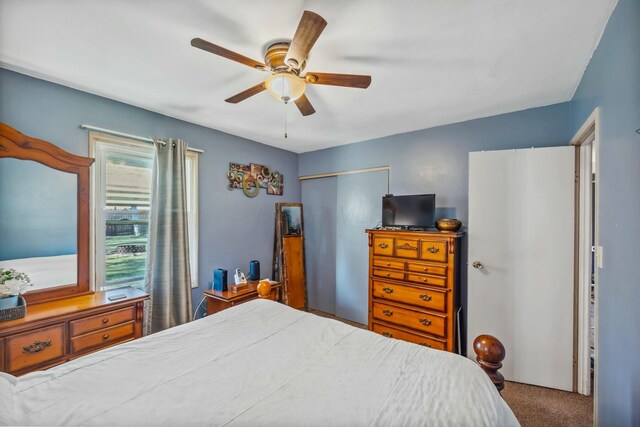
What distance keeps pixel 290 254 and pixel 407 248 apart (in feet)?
5.91

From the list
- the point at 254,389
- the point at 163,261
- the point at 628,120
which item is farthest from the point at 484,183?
the point at 163,261

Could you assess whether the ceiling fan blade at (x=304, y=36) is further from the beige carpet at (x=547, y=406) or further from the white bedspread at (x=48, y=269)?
the beige carpet at (x=547, y=406)

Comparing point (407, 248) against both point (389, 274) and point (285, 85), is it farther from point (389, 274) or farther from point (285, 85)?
point (285, 85)

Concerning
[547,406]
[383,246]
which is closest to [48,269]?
[383,246]

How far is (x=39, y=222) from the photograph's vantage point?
1908mm

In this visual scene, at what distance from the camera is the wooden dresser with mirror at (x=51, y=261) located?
1640 mm

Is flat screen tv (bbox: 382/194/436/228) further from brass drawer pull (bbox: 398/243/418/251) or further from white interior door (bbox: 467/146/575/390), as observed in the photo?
white interior door (bbox: 467/146/575/390)

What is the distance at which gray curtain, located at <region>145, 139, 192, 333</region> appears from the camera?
2455mm

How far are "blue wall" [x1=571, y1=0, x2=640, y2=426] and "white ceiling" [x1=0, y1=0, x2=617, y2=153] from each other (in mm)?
241

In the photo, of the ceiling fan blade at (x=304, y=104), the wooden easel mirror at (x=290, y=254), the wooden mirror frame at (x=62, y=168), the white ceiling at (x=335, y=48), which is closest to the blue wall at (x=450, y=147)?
the white ceiling at (x=335, y=48)

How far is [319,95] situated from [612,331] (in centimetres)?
232

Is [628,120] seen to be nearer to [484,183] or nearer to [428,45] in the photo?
[428,45]

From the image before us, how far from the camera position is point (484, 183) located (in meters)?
2.44

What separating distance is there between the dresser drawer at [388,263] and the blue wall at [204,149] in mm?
1630
